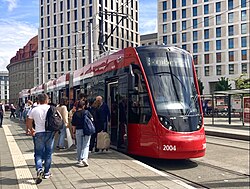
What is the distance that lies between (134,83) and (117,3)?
77.1 feet

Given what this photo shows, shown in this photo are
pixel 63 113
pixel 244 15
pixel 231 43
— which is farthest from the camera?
pixel 231 43

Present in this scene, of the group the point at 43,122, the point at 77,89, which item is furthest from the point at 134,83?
the point at 77,89

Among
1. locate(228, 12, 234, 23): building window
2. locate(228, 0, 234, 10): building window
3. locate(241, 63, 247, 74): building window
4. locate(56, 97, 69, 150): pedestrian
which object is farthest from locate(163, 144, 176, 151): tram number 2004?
locate(228, 0, 234, 10): building window

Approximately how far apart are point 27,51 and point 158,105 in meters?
113

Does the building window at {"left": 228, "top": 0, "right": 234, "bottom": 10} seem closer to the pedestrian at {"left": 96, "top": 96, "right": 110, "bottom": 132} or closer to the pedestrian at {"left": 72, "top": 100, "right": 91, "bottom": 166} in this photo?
the pedestrian at {"left": 96, "top": 96, "right": 110, "bottom": 132}

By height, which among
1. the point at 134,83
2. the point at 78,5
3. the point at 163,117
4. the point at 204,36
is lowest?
the point at 163,117

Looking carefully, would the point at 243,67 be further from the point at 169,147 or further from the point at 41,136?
the point at 41,136

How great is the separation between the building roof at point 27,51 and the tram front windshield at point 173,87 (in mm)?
107296

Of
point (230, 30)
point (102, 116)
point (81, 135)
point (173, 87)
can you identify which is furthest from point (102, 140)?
point (230, 30)

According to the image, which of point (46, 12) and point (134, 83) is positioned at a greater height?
point (46, 12)

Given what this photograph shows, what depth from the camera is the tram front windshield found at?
9406 millimetres

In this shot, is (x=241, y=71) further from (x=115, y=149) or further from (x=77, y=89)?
(x=115, y=149)

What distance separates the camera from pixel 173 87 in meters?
9.69

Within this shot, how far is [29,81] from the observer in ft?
363
